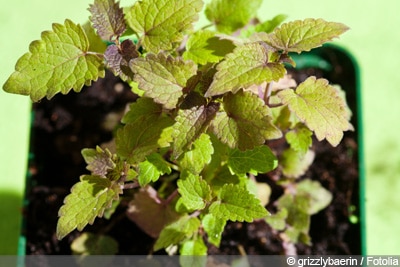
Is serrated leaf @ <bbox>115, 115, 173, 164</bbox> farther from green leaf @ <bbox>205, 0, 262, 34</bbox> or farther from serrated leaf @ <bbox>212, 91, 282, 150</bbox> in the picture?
green leaf @ <bbox>205, 0, 262, 34</bbox>

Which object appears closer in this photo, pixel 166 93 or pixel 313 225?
pixel 166 93

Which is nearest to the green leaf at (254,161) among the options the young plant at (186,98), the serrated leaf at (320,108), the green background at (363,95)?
the young plant at (186,98)

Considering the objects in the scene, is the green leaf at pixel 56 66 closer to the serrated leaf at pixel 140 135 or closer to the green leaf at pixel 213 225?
the serrated leaf at pixel 140 135

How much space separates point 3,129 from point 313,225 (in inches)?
32.6

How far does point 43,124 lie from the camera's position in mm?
1360

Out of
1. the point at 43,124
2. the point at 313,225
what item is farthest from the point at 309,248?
the point at 43,124

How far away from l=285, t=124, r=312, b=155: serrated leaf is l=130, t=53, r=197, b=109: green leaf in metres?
0.26

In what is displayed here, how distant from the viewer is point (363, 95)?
1.56m

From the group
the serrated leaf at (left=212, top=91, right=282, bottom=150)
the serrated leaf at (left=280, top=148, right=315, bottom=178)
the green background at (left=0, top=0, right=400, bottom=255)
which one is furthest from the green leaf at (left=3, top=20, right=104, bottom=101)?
the green background at (left=0, top=0, right=400, bottom=255)

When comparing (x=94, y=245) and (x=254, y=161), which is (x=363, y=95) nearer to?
(x=254, y=161)

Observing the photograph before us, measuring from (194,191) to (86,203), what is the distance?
0.60 feet

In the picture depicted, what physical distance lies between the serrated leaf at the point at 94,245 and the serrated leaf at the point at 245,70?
1.70ft

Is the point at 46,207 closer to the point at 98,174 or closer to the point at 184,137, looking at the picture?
the point at 98,174

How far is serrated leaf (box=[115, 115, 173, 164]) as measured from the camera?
3.13 feet
